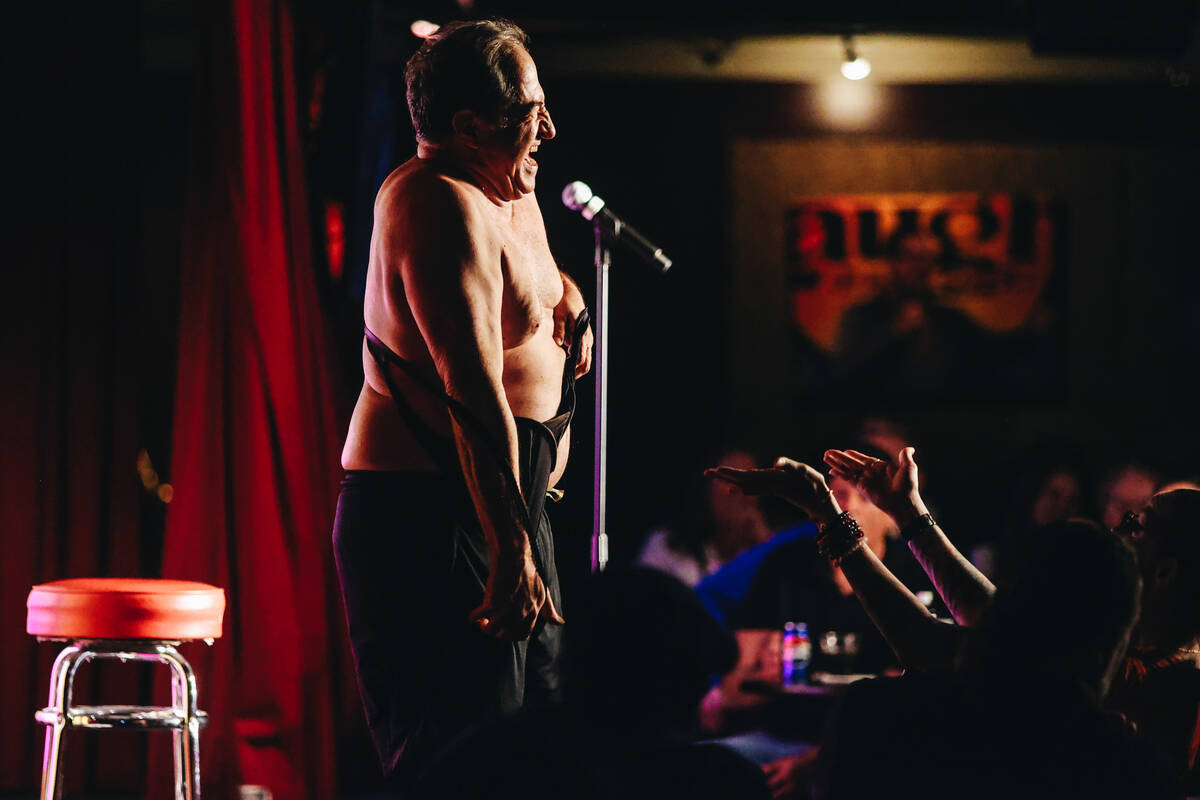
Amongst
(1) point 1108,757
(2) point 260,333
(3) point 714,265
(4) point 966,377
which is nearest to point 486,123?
(1) point 1108,757

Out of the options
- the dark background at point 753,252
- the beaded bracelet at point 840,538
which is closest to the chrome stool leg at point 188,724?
the beaded bracelet at point 840,538

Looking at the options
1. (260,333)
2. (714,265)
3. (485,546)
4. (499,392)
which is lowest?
(485,546)

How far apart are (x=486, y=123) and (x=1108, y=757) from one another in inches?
43.8

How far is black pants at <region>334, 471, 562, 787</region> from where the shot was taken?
1700 mm

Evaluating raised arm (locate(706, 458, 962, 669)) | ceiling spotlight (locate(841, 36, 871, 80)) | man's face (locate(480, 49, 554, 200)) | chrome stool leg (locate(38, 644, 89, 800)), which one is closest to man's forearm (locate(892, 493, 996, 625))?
raised arm (locate(706, 458, 962, 669))

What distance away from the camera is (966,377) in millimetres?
6434

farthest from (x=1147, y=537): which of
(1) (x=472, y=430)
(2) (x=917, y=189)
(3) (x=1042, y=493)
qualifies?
(2) (x=917, y=189)

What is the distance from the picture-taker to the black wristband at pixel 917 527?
2031 millimetres

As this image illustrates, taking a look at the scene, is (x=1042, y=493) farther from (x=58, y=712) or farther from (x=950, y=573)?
(x=58, y=712)

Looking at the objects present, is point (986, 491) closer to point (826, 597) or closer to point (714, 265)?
point (714, 265)

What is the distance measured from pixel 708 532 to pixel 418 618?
3345 mm

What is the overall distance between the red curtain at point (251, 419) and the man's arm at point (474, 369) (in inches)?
81.5

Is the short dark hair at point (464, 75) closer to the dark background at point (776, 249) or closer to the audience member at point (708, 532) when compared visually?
the audience member at point (708, 532)

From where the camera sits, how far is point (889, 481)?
81.8 inches
